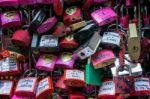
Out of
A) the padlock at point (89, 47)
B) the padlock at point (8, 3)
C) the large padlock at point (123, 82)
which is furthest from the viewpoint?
the padlock at point (8, 3)

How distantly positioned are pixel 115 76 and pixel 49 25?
0.39 meters

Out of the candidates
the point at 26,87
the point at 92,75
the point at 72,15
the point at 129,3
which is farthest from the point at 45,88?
the point at 129,3

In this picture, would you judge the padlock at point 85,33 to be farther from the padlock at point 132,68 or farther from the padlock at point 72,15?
the padlock at point 132,68

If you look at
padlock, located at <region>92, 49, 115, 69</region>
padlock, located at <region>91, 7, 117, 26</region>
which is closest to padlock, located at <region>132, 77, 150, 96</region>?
padlock, located at <region>92, 49, 115, 69</region>

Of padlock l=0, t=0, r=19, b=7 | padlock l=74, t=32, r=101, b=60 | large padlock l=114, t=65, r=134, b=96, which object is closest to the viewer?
large padlock l=114, t=65, r=134, b=96

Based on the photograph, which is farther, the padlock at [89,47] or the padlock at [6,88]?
the padlock at [6,88]

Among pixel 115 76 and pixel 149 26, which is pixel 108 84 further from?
pixel 149 26

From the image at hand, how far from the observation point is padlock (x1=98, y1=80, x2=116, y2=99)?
6.39ft

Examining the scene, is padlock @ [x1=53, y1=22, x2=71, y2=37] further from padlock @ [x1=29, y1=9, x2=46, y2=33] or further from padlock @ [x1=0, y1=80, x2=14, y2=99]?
padlock @ [x1=0, y1=80, x2=14, y2=99]

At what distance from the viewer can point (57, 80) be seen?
2.11m

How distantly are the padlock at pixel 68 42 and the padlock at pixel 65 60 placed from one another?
41 millimetres

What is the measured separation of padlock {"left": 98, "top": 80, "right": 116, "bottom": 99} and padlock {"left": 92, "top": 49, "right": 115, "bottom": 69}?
0.08m

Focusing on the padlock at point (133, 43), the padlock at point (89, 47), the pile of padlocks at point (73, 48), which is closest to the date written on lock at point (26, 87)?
the pile of padlocks at point (73, 48)

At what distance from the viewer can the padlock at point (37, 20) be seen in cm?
208
